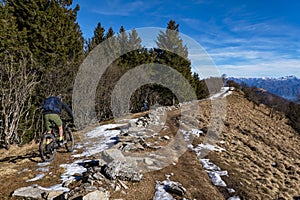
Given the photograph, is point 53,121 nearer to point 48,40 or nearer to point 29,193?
point 29,193

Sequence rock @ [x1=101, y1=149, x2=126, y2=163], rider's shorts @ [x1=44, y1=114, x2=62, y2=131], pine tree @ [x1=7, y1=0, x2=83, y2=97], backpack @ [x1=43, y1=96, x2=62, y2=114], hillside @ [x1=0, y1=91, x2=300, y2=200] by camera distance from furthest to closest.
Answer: pine tree @ [x1=7, y1=0, x2=83, y2=97] < rider's shorts @ [x1=44, y1=114, x2=62, y2=131] < backpack @ [x1=43, y1=96, x2=62, y2=114] < rock @ [x1=101, y1=149, x2=126, y2=163] < hillside @ [x1=0, y1=91, x2=300, y2=200]

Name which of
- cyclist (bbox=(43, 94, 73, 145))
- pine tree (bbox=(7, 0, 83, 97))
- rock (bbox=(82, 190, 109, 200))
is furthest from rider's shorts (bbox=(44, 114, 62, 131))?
pine tree (bbox=(7, 0, 83, 97))

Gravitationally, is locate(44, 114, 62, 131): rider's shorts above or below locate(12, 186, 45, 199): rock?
above

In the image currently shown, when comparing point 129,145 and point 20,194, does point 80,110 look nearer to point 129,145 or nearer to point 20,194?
point 129,145

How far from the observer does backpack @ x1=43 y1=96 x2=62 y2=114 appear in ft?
22.5

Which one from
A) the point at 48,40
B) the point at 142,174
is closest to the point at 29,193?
the point at 142,174

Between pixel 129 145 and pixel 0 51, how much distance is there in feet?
31.4

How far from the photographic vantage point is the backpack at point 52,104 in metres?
6.85

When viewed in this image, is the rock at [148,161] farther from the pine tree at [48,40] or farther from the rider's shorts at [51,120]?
the pine tree at [48,40]

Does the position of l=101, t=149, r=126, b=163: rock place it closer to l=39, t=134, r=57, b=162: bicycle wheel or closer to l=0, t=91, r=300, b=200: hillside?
l=0, t=91, r=300, b=200: hillside

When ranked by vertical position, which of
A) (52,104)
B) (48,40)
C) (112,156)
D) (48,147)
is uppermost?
(48,40)

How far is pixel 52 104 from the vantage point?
6922 millimetres

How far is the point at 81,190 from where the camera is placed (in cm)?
476

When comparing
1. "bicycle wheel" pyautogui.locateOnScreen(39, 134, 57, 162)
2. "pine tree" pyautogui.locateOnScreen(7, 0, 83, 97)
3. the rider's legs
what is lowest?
"bicycle wheel" pyautogui.locateOnScreen(39, 134, 57, 162)
